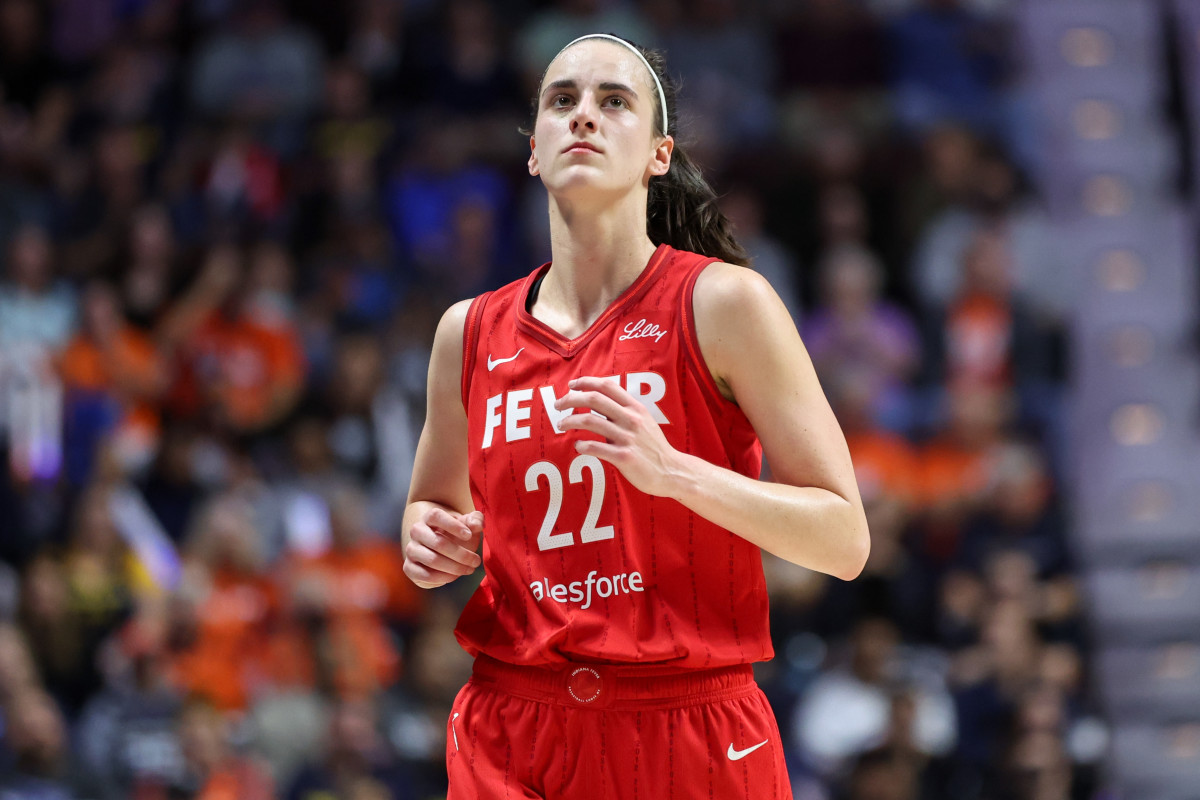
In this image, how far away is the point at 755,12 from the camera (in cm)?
1236

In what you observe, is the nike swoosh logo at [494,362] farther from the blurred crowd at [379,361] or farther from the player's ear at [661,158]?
the blurred crowd at [379,361]

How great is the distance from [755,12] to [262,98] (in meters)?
4.18

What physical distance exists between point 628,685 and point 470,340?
0.96 metres

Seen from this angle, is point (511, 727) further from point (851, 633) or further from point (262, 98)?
point (262, 98)

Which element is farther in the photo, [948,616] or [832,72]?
[832,72]

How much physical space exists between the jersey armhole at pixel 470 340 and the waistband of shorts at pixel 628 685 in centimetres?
72

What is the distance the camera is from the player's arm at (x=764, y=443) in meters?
3.05

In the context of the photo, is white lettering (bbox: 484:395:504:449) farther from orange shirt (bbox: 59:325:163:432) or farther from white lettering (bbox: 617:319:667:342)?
orange shirt (bbox: 59:325:163:432)

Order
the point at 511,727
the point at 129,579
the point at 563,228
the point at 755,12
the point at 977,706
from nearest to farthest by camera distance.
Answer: the point at 511,727 < the point at 563,228 < the point at 977,706 < the point at 129,579 < the point at 755,12

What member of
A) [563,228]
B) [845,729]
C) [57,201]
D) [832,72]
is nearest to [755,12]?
[832,72]

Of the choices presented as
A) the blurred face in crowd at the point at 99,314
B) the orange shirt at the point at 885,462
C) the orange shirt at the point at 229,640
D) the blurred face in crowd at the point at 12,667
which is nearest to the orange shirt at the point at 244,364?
the blurred face in crowd at the point at 99,314

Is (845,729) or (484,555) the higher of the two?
(484,555)

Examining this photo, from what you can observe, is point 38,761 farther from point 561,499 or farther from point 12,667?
point 561,499

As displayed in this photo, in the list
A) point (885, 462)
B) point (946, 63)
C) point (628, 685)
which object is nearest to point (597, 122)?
point (628, 685)
